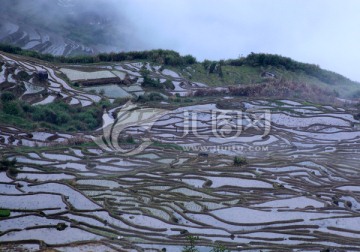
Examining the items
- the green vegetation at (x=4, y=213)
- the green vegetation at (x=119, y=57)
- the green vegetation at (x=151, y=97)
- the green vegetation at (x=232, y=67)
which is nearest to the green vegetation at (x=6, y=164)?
the green vegetation at (x=4, y=213)

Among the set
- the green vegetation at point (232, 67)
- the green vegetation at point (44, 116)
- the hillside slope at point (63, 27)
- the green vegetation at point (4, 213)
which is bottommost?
the green vegetation at point (4, 213)

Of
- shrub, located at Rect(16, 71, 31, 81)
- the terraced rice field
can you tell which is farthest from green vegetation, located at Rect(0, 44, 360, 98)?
the terraced rice field

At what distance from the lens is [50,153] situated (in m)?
23.9

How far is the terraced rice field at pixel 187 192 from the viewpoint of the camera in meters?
16.5

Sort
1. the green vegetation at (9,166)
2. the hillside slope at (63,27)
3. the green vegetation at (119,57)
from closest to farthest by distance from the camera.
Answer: the green vegetation at (9,166), the green vegetation at (119,57), the hillside slope at (63,27)

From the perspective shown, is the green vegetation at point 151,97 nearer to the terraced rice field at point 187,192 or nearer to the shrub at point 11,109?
the terraced rice field at point 187,192

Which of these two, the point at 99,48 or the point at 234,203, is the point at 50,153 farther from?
the point at 99,48

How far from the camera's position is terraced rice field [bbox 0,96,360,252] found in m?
16.5

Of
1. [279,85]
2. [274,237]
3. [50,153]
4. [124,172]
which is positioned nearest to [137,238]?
[274,237]

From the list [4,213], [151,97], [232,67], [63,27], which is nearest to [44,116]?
[151,97]

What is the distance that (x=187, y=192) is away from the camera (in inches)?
802

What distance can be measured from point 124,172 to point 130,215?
4.45 meters

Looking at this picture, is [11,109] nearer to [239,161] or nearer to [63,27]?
[239,161]

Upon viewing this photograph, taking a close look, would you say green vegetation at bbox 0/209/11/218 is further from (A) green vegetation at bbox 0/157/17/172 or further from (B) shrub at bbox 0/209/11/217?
(A) green vegetation at bbox 0/157/17/172
